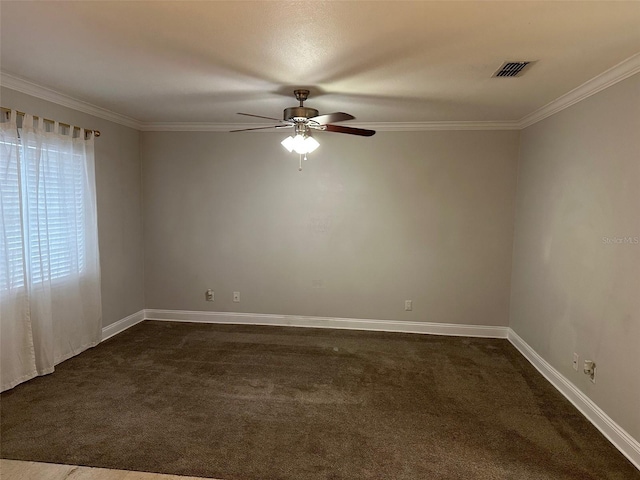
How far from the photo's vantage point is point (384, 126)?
435cm

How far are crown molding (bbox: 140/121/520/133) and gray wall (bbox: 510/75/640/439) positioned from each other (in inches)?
17.2

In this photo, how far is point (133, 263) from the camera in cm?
469

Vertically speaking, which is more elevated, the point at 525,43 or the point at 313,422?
the point at 525,43

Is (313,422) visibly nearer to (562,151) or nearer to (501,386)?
(501,386)

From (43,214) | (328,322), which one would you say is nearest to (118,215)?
(43,214)

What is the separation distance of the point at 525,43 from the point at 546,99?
138 centimetres

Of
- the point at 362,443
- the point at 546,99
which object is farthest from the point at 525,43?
the point at 362,443

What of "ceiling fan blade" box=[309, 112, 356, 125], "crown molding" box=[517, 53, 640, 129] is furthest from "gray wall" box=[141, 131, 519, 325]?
"ceiling fan blade" box=[309, 112, 356, 125]

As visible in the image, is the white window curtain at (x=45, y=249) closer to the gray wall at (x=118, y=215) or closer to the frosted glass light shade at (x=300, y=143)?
the gray wall at (x=118, y=215)

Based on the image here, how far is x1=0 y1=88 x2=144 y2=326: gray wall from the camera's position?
13.3 ft

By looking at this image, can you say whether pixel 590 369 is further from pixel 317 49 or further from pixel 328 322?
pixel 317 49

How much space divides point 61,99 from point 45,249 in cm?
139

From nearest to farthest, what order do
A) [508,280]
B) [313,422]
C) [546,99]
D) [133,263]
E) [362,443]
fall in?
[362,443], [313,422], [546,99], [508,280], [133,263]

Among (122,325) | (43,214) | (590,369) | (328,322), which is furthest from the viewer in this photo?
(328,322)
